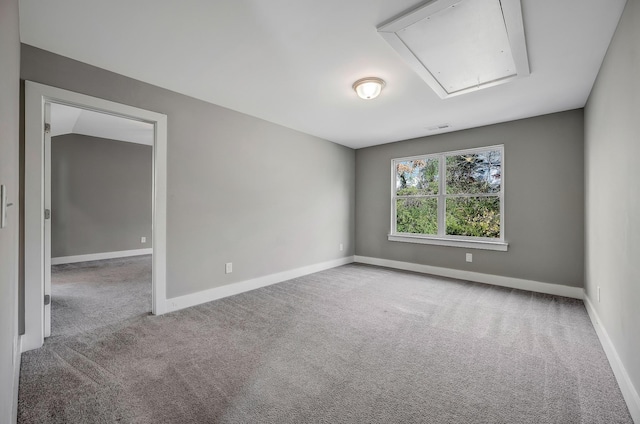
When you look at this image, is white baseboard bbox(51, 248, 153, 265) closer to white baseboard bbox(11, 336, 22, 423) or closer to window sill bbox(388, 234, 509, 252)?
white baseboard bbox(11, 336, 22, 423)

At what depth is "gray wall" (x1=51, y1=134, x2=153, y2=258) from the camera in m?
5.45

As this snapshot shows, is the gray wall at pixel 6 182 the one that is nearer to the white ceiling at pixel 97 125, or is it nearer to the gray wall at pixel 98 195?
the white ceiling at pixel 97 125

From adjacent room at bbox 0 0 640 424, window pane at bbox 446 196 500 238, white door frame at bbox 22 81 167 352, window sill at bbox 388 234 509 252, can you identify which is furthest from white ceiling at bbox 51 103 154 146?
window pane at bbox 446 196 500 238

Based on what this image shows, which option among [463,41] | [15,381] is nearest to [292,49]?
Result: [463,41]

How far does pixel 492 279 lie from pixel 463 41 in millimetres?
3386

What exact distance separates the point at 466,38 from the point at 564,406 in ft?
7.97

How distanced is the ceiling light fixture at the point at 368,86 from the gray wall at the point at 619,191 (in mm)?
1676

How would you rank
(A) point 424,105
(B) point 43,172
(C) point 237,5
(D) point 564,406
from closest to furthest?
1. (D) point 564,406
2. (C) point 237,5
3. (B) point 43,172
4. (A) point 424,105

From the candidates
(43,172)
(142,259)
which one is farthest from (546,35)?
(142,259)

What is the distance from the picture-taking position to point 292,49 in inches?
88.6

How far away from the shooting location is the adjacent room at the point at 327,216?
1.68 meters

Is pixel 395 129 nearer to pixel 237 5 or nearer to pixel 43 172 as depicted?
pixel 237 5

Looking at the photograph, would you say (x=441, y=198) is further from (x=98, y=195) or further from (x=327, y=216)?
(x=98, y=195)

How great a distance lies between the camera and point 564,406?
1.61 metres
